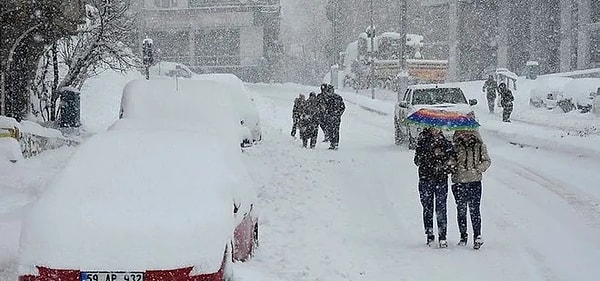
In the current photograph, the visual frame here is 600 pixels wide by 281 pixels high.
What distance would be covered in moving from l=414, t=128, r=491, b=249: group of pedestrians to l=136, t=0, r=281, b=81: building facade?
5229 centimetres

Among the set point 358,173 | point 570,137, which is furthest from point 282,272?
point 570,137

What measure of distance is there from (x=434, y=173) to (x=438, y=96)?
34.0 ft

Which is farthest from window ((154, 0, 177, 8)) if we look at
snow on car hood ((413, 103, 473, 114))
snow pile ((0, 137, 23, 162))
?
snow pile ((0, 137, 23, 162))

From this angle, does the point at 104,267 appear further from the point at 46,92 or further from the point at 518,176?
the point at 46,92

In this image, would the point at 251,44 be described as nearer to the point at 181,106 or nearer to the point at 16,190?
the point at 16,190

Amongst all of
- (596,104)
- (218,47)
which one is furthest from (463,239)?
(218,47)

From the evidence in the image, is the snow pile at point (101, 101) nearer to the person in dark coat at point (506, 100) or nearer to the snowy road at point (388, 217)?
the snowy road at point (388, 217)

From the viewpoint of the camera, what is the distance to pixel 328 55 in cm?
8100

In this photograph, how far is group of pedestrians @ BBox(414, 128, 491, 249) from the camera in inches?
372

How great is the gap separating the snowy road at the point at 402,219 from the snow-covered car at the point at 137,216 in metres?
1.57

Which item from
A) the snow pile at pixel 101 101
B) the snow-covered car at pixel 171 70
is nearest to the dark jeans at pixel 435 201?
the snow pile at pixel 101 101

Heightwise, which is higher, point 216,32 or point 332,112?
point 216,32

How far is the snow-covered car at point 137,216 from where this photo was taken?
5.94 meters

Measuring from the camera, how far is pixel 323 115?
20.3m
